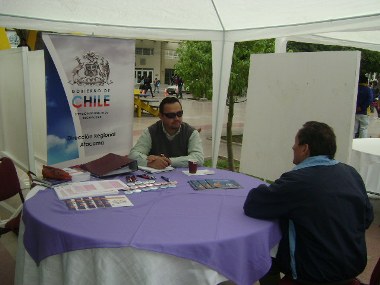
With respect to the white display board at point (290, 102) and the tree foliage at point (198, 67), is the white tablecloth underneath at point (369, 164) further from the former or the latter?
the tree foliage at point (198, 67)

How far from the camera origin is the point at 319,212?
76.2 inches

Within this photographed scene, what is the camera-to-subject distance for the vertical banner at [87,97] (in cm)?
391

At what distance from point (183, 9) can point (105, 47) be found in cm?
102

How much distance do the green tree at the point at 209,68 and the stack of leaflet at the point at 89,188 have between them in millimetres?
3990

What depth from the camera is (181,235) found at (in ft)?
6.03

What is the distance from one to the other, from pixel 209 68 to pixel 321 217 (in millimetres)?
5475

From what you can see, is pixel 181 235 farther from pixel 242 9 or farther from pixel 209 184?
pixel 242 9

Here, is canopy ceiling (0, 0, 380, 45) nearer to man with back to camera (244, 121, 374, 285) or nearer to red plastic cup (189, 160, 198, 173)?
red plastic cup (189, 160, 198, 173)

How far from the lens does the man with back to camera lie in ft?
6.38

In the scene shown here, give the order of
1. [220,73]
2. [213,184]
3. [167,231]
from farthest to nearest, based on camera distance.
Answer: [220,73] → [213,184] → [167,231]

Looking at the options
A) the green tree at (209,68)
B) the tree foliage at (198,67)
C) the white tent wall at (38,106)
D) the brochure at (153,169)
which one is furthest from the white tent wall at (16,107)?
the tree foliage at (198,67)

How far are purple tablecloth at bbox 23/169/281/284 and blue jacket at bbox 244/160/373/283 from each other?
0.15 m

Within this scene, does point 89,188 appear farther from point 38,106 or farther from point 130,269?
Answer: point 38,106

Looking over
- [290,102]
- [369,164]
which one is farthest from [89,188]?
[369,164]
